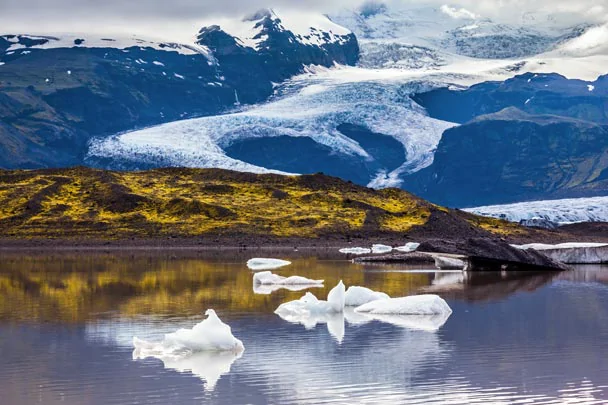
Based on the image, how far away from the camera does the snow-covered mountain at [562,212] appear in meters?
156

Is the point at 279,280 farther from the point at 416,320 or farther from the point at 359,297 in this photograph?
the point at 416,320

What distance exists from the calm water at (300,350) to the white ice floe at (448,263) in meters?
12.4

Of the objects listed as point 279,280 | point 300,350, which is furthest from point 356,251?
point 300,350

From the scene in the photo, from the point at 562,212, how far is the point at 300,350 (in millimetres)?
132910

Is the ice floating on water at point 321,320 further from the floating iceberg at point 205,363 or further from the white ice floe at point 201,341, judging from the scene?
the floating iceberg at point 205,363

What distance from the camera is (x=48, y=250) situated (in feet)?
305

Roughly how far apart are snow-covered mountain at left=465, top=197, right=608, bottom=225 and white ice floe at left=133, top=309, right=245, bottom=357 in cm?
12975

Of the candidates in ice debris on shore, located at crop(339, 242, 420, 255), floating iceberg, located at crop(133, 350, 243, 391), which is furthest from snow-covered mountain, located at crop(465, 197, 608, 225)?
floating iceberg, located at crop(133, 350, 243, 391)

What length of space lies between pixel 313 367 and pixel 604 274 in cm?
3879

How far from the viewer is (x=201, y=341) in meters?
27.7

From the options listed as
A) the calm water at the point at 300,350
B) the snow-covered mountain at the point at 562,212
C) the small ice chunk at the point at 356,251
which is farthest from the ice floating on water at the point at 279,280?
the snow-covered mountain at the point at 562,212

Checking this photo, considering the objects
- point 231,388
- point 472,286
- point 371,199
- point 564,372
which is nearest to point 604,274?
point 472,286

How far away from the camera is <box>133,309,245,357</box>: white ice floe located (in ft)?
90.8

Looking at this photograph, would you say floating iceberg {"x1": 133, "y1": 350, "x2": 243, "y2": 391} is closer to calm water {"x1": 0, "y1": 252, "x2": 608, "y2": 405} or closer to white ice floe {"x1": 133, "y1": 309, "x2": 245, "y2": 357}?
calm water {"x1": 0, "y1": 252, "x2": 608, "y2": 405}
